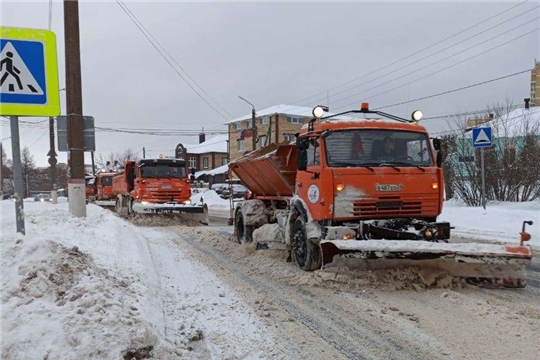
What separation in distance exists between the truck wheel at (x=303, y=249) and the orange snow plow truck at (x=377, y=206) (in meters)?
0.02

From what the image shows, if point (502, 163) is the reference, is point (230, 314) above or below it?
below

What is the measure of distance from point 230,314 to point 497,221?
35.6ft

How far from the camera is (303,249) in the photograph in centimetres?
698

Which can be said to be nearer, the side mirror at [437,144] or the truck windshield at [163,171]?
the side mirror at [437,144]

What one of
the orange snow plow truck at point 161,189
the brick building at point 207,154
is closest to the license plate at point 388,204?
the orange snow plow truck at point 161,189

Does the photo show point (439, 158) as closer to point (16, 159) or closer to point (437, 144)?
point (437, 144)

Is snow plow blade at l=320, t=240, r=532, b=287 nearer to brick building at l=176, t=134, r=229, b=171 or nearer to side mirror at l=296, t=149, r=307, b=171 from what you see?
side mirror at l=296, t=149, r=307, b=171

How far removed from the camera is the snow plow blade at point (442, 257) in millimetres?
5324

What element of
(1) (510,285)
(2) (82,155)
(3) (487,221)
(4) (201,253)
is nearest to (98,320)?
(1) (510,285)

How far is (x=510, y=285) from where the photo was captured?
5.59 m

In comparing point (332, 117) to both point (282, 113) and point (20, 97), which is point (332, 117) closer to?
point (20, 97)

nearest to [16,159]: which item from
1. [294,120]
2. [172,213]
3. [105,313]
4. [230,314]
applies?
[105,313]

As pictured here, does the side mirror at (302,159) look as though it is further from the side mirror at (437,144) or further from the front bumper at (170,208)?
the front bumper at (170,208)

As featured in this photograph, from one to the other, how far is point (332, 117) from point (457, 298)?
3513 millimetres
